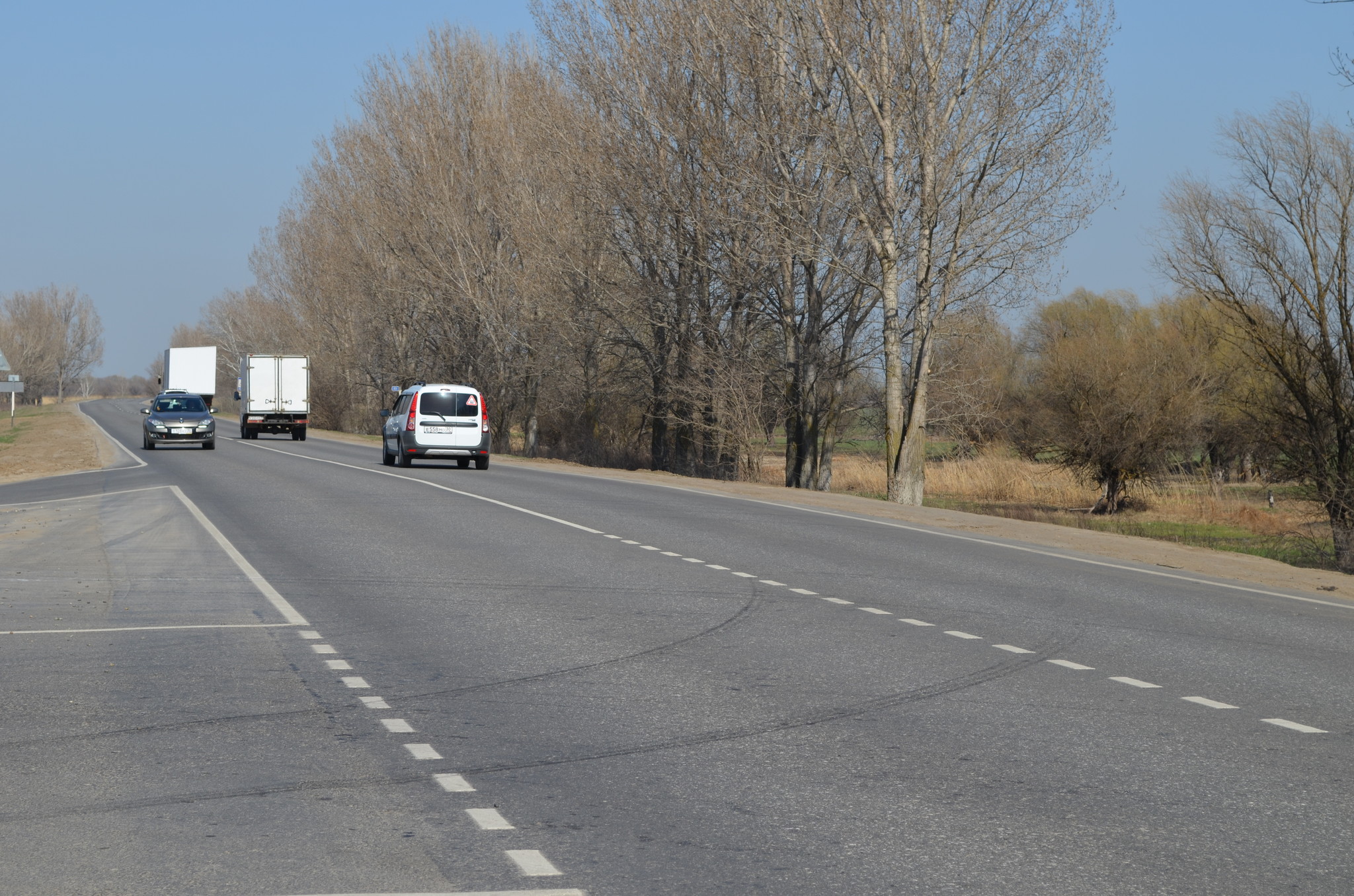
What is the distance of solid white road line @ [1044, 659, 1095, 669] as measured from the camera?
8.80 m

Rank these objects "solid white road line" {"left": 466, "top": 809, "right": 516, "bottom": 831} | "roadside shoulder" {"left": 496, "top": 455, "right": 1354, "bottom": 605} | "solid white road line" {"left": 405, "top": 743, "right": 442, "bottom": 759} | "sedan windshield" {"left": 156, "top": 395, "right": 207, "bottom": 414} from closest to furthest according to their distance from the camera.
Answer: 1. "solid white road line" {"left": 466, "top": 809, "right": 516, "bottom": 831}
2. "solid white road line" {"left": 405, "top": 743, "right": 442, "bottom": 759}
3. "roadside shoulder" {"left": 496, "top": 455, "right": 1354, "bottom": 605}
4. "sedan windshield" {"left": 156, "top": 395, "right": 207, "bottom": 414}

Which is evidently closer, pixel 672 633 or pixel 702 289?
pixel 672 633

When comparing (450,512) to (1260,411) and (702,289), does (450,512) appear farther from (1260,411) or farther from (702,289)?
(702,289)

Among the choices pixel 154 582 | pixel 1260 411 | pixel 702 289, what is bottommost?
pixel 154 582

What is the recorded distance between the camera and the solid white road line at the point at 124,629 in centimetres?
986

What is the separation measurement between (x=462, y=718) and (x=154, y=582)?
6.76 m

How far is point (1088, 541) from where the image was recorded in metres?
18.8

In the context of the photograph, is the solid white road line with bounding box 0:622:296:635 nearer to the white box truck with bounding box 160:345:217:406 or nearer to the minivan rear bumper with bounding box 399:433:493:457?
the minivan rear bumper with bounding box 399:433:493:457

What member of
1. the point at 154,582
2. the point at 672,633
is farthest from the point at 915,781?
the point at 154,582

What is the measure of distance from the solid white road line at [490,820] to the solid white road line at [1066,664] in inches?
182

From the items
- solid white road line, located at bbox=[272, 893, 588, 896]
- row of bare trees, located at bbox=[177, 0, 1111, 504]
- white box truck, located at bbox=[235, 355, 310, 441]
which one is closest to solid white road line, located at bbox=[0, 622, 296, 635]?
solid white road line, located at bbox=[272, 893, 588, 896]

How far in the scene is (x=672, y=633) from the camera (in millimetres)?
9953

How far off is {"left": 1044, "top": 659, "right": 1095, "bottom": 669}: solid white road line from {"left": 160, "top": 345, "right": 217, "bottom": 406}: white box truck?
66.1 m

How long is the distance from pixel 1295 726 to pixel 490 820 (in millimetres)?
4259
